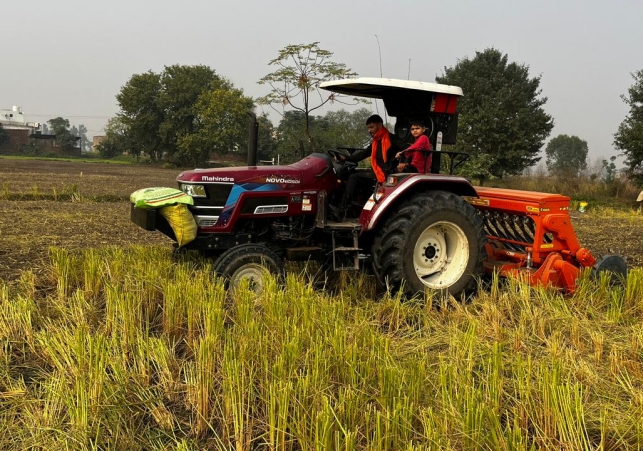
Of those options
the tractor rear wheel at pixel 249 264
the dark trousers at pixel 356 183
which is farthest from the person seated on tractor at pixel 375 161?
the tractor rear wheel at pixel 249 264

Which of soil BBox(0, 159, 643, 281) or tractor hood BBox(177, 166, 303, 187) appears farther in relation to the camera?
soil BBox(0, 159, 643, 281)

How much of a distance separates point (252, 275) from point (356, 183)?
1.47 metres

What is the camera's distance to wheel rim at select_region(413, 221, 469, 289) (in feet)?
17.2

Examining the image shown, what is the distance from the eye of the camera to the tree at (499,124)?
1174 inches

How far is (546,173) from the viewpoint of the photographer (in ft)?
95.9

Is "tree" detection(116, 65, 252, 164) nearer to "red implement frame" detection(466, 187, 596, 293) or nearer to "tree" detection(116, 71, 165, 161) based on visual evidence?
"tree" detection(116, 71, 165, 161)

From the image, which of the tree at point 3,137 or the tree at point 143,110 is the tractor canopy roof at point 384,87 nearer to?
the tree at point 143,110

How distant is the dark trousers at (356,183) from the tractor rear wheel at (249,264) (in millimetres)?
1020

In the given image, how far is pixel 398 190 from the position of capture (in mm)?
4992

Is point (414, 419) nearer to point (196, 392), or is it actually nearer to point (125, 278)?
point (196, 392)

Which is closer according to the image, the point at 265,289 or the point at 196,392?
the point at 196,392

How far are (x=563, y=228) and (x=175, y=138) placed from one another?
170ft

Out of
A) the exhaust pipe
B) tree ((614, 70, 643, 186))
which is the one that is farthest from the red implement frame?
tree ((614, 70, 643, 186))

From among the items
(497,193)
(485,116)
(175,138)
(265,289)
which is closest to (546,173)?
(485,116)
